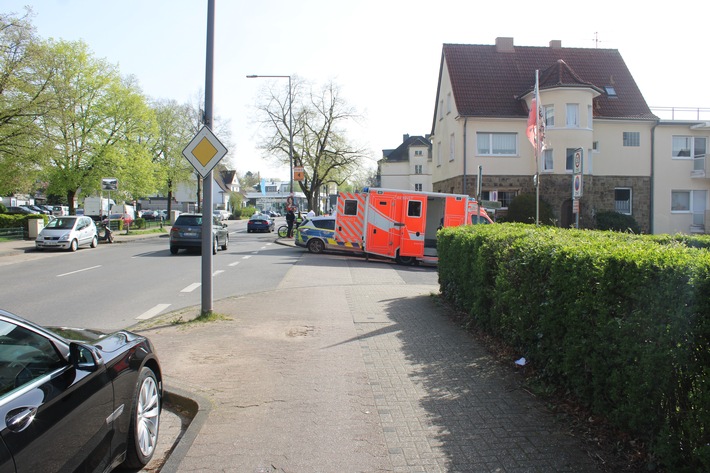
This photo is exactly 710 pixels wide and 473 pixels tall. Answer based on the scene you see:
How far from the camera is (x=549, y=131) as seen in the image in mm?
32375

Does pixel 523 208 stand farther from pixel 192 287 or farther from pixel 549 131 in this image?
pixel 192 287

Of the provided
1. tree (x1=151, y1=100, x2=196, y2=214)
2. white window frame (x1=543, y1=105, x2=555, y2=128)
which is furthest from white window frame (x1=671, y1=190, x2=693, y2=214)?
tree (x1=151, y1=100, x2=196, y2=214)

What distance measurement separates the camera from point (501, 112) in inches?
1347

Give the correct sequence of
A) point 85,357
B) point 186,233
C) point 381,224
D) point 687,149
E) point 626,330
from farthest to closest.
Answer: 1. point 687,149
2. point 186,233
3. point 381,224
4. point 626,330
5. point 85,357

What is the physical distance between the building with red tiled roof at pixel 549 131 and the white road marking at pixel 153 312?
82.6ft

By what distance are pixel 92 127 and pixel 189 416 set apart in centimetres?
3855

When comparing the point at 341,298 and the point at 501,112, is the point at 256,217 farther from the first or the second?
the point at 341,298

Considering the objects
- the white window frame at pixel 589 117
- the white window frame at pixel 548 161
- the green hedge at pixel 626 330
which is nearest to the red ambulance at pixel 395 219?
the white window frame at pixel 548 161

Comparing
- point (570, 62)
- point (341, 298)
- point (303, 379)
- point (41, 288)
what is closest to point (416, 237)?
point (341, 298)

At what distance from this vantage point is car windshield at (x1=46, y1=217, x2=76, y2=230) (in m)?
25.7

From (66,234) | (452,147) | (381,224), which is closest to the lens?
(381,224)

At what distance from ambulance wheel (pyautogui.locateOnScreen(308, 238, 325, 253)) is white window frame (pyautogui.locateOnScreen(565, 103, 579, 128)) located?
17094 mm

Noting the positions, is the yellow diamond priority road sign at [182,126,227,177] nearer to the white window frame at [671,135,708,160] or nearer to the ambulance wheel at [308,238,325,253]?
the ambulance wheel at [308,238,325,253]

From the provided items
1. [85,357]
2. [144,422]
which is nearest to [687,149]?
[144,422]
